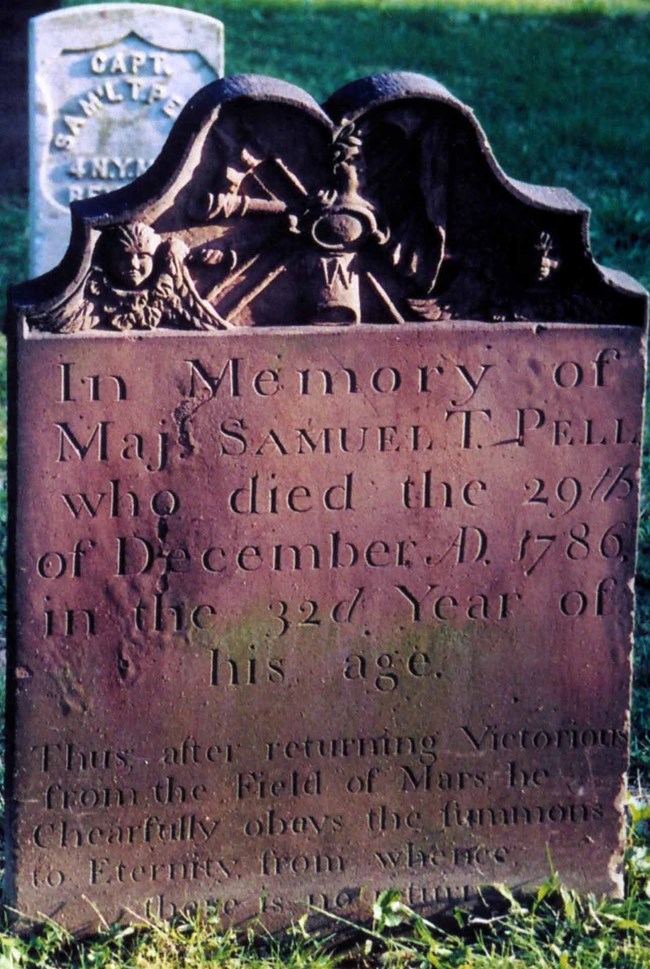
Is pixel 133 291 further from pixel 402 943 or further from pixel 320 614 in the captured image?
pixel 402 943

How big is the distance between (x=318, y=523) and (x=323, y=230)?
66 cm

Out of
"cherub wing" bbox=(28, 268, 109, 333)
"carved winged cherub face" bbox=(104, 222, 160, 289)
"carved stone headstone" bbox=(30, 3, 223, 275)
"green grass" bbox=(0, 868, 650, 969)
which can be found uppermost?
"carved stone headstone" bbox=(30, 3, 223, 275)

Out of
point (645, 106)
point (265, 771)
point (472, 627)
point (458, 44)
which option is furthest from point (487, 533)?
point (458, 44)

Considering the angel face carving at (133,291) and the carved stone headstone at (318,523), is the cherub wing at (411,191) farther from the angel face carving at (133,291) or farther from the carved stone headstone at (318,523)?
the angel face carving at (133,291)

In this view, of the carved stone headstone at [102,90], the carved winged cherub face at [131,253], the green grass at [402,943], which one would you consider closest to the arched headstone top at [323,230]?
the carved winged cherub face at [131,253]

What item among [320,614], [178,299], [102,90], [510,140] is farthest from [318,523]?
[510,140]

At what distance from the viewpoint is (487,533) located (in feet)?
13.5

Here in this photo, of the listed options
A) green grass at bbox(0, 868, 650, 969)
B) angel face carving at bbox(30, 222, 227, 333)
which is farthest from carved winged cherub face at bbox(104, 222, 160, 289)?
green grass at bbox(0, 868, 650, 969)

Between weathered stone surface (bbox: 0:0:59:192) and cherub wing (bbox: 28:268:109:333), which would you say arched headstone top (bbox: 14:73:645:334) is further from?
weathered stone surface (bbox: 0:0:59:192)

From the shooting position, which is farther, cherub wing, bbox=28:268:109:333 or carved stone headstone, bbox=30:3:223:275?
carved stone headstone, bbox=30:3:223:275

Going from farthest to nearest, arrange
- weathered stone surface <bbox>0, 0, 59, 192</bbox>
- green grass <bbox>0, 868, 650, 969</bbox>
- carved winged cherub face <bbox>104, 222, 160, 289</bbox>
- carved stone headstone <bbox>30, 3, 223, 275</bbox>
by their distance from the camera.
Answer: weathered stone surface <bbox>0, 0, 59, 192</bbox> < carved stone headstone <bbox>30, 3, 223, 275</bbox> < green grass <bbox>0, 868, 650, 969</bbox> < carved winged cherub face <bbox>104, 222, 160, 289</bbox>

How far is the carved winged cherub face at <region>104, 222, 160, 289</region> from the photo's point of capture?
12.3 feet

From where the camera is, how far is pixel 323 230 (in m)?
3.87

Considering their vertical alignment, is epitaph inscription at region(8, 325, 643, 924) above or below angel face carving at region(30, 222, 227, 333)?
below
